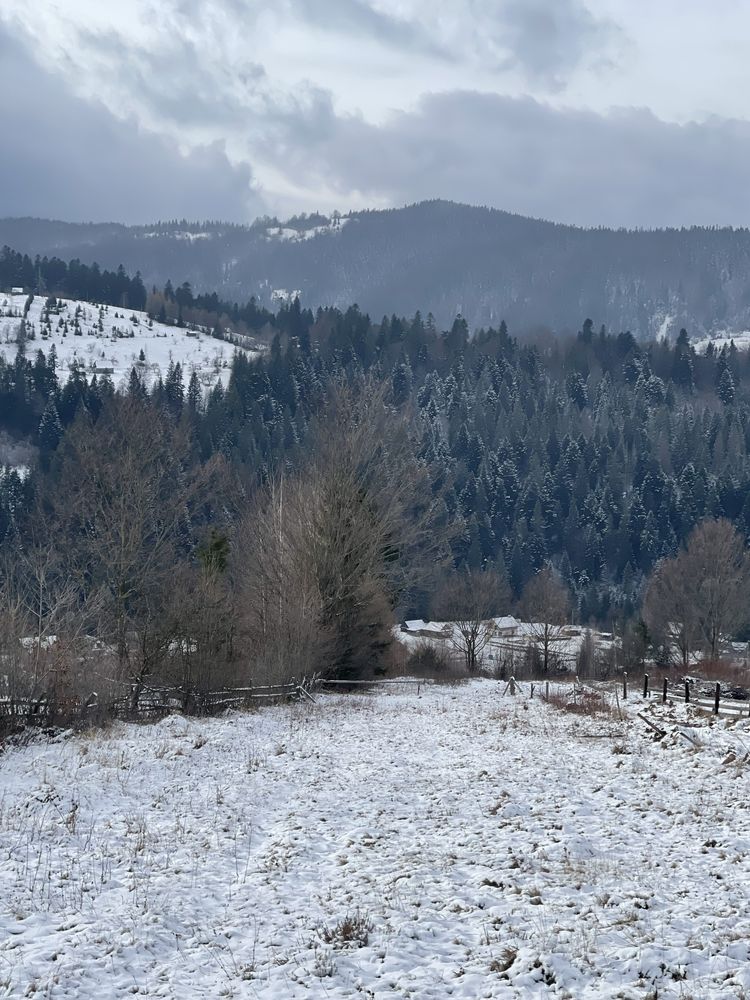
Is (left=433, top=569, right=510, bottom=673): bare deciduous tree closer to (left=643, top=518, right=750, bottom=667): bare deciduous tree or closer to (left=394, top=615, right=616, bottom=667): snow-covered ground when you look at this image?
(left=394, top=615, right=616, bottom=667): snow-covered ground

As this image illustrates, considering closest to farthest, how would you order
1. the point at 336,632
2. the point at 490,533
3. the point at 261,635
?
the point at 261,635 < the point at 336,632 < the point at 490,533

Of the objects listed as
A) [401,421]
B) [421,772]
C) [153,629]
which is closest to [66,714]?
[153,629]

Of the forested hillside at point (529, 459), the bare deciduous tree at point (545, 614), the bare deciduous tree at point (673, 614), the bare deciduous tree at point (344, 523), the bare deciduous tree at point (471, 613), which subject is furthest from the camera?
the forested hillside at point (529, 459)

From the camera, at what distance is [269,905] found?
975cm

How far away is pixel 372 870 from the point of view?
10.9m

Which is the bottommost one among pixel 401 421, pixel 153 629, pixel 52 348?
pixel 153 629

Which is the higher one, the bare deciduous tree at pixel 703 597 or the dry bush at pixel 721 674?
the bare deciduous tree at pixel 703 597

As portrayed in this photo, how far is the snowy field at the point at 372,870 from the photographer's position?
26.2ft

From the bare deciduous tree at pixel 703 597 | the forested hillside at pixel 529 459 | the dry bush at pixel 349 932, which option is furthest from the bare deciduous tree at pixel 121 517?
the forested hillside at pixel 529 459

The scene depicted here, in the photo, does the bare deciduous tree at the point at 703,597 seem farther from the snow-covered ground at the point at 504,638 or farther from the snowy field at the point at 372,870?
the snowy field at the point at 372,870

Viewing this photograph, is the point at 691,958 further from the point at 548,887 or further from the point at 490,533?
the point at 490,533

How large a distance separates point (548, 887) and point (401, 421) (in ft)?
Result: 87.1

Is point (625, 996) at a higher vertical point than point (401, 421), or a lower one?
lower

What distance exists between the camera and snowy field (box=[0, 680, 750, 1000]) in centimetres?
799
